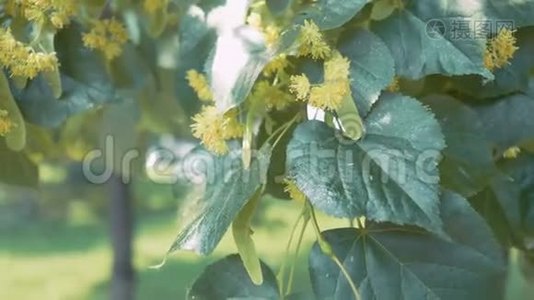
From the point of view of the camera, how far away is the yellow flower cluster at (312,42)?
461mm

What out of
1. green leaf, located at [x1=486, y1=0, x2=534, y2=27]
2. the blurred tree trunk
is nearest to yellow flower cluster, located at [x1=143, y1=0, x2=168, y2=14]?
green leaf, located at [x1=486, y1=0, x2=534, y2=27]

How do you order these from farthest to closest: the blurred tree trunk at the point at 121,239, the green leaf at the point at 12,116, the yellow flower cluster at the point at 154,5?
the blurred tree trunk at the point at 121,239
the yellow flower cluster at the point at 154,5
the green leaf at the point at 12,116

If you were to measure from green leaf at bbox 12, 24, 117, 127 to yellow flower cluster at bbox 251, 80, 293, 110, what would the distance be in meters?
0.12

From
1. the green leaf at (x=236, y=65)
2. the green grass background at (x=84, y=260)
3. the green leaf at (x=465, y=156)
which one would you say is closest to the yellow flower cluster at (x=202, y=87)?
the green leaf at (x=236, y=65)

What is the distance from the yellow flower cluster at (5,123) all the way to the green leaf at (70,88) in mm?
24

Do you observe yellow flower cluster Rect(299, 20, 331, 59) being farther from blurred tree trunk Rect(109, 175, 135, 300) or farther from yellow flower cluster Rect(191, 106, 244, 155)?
blurred tree trunk Rect(109, 175, 135, 300)

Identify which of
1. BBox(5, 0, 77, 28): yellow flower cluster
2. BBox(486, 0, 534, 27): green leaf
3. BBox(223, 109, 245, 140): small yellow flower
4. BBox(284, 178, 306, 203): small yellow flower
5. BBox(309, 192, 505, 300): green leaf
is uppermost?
BBox(5, 0, 77, 28): yellow flower cluster

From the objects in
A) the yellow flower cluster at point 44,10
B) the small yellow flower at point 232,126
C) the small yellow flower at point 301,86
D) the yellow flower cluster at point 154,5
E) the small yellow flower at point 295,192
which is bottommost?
the small yellow flower at point 295,192

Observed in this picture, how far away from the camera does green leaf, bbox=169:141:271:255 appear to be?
1.42ft

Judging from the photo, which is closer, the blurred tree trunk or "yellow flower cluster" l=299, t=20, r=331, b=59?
"yellow flower cluster" l=299, t=20, r=331, b=59

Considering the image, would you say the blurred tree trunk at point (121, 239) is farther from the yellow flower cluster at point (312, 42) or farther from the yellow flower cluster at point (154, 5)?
the yellow flower cluster at point (312, 42)

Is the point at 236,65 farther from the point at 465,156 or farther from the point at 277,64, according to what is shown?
the point at 465,156

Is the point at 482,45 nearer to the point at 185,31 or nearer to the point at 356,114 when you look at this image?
the point at 356,114

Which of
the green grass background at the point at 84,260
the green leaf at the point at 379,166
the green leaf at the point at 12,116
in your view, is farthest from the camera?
the green grass background at the point at 84,260
